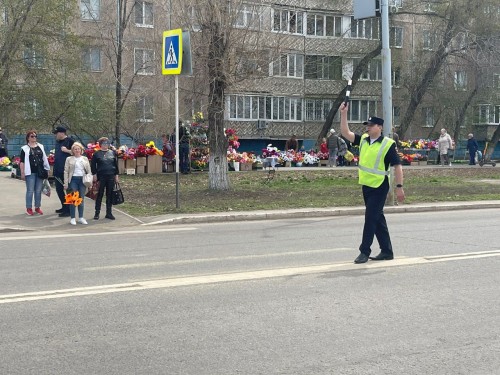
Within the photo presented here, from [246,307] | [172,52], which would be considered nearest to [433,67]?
[172,52]

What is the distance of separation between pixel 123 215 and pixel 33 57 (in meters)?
18.9

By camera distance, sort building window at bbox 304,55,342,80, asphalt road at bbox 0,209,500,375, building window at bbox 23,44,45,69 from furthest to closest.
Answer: building window at bbox 304,55,342,80 → building window at bbox 23,44,45,69 → asphalt road at bbox 0,209,500,375

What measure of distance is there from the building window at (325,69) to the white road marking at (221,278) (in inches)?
1641

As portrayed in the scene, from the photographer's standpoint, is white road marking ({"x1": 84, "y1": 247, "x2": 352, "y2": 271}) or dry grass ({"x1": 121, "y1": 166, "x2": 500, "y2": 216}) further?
dry grass ({"x1": 121, "y1": 166, "x2": 500, "y2": 216})

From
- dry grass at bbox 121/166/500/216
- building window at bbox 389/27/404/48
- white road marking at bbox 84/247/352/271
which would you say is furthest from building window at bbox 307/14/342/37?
white road marking at bbox 84/247/352/271

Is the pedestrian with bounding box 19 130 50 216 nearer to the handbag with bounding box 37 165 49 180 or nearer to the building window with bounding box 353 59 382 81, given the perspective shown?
the handbag with bounding box 37 165 49 180

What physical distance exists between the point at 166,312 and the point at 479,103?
50.9 metres

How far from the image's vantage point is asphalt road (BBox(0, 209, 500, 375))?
525cm

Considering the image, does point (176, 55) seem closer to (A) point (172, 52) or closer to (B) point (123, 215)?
(A) point (172, 52)

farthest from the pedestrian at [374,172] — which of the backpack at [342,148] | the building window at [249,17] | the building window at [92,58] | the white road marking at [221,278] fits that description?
the building window at [92,58]

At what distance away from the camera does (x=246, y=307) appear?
269 inches

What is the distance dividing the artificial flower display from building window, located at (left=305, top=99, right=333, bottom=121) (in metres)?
38.9

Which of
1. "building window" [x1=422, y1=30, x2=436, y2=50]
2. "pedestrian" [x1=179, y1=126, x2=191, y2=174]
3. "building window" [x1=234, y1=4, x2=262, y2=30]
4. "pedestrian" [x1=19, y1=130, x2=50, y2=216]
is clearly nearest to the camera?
"pedestrian" [x1=19, y1=130, x2=50, y2=216]

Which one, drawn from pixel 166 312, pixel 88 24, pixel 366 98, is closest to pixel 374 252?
pixel 166 312
